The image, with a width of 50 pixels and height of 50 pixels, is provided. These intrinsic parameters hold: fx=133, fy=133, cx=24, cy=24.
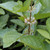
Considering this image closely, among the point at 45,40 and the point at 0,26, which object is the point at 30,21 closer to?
the point at 45,40

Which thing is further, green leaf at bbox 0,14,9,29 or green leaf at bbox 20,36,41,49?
green leaf at bbox 0,14,9,29

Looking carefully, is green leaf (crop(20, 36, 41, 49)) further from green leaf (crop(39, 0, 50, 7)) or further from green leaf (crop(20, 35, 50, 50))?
green leaf (crop(39, 0, 50, 7))

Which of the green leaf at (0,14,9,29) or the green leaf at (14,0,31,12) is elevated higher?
the green leaf at (14,0,31,12)

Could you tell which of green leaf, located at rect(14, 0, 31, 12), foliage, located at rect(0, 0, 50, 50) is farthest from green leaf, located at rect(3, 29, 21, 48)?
green leaf, located at rect(14, 0, 31, 12)

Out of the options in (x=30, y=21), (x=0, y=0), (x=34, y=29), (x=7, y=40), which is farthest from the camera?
(x=0, y=0)

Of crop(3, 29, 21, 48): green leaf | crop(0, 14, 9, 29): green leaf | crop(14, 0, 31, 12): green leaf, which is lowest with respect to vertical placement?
crop(3, 29, 21, 48): green leaf

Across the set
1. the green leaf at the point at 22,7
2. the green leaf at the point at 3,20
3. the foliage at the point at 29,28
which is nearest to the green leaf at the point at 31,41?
the foliage at the point at 29,28

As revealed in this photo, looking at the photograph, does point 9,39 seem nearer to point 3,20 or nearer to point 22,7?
point 22,7

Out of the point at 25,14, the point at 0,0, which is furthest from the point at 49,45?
the point at 0,0

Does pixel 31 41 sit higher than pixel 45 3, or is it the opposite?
pixel 45 3

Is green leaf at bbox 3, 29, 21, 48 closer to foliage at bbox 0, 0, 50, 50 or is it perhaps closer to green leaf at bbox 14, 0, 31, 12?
foliage at bbox 0, 0, 50, 50

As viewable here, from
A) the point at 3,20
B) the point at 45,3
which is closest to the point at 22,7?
→ the point at 45,3
